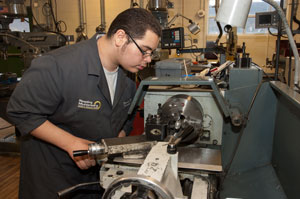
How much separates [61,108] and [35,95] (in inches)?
5.1

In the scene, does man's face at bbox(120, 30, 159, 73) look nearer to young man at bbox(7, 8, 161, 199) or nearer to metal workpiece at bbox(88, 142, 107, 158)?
young man at bbox(7, 8, 161, 199)

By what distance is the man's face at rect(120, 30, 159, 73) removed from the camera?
959 millimetres

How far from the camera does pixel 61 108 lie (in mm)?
977

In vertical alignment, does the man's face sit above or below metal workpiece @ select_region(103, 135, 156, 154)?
above

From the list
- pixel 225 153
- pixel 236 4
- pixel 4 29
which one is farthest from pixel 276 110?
pixel 4 29

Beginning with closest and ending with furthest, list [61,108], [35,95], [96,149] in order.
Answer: [96,149] → [35,95] → [61,108]

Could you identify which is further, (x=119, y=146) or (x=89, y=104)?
(x=89, y=104)

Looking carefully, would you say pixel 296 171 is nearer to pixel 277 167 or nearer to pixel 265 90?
pixel 277 167

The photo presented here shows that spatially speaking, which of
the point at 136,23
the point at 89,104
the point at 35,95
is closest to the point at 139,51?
the point at 136,23

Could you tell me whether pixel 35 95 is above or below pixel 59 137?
above

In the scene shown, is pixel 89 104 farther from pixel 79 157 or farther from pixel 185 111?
pixel 185 111

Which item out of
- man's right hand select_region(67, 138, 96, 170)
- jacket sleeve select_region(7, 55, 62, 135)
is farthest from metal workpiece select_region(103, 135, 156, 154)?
jacket sleeve select_region(7, 55, 62, 135)

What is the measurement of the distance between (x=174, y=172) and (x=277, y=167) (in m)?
0.90

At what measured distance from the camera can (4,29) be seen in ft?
7.20
